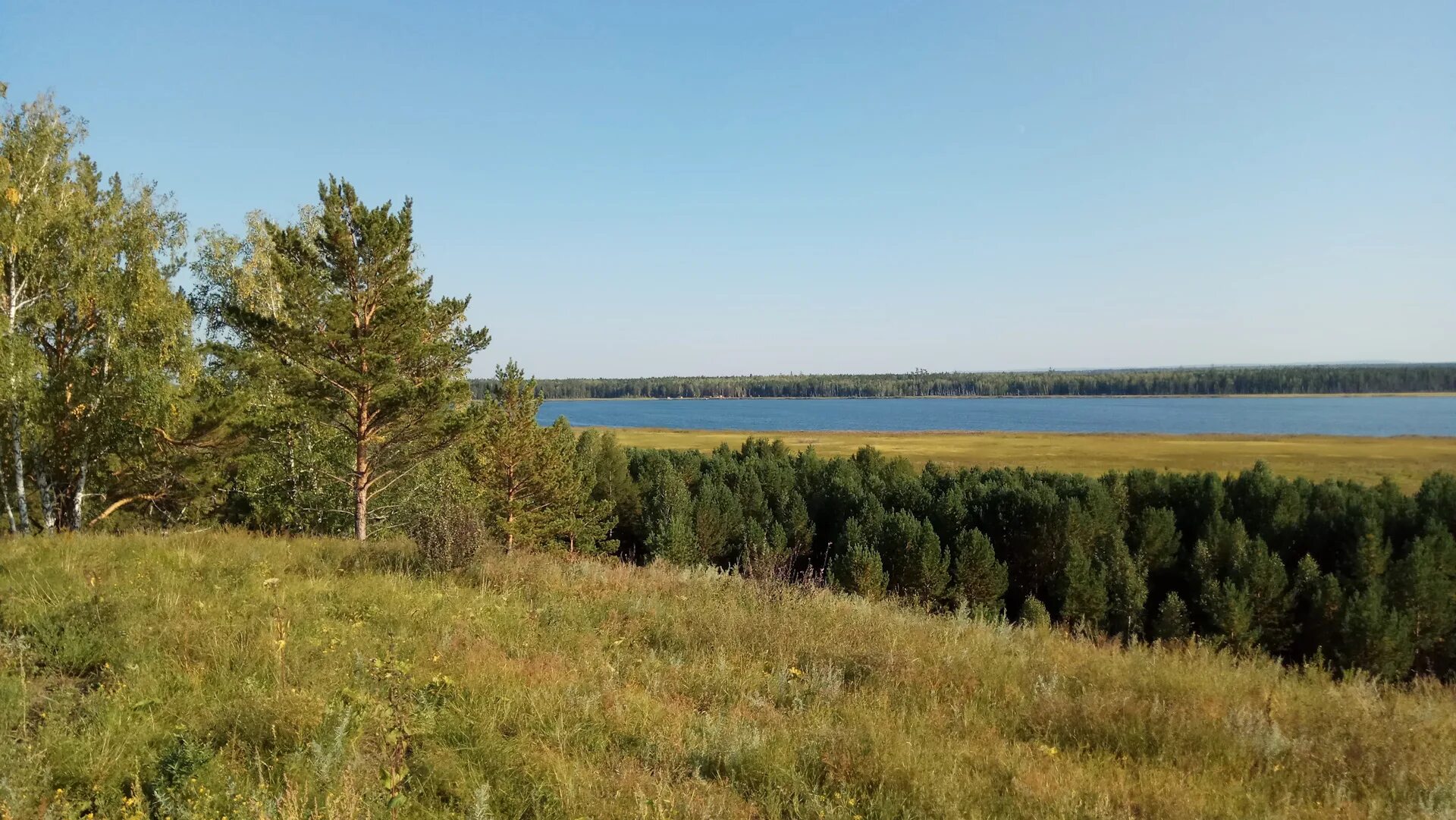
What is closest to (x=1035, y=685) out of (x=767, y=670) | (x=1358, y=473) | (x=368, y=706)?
(x=767, y=670)

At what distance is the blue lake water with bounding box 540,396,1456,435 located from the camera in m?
100

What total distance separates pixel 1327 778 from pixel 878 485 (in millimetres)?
30440

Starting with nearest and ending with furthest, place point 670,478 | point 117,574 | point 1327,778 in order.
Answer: point 1327,778 → point 117,574 → point 670,478

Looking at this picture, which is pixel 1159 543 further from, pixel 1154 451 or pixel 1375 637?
pixel 1154 451

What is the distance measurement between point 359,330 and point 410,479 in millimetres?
7845

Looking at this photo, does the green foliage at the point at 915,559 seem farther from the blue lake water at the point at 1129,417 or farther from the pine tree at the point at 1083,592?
the blue lake water at the point at 1129,417

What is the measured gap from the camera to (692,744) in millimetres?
4230

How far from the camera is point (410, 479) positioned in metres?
21.4

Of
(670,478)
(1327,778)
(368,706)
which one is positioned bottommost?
(670,478)

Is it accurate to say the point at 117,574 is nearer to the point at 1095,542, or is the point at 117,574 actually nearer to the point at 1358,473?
the point at 1095,542

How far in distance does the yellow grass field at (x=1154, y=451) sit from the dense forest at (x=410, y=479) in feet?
88.8

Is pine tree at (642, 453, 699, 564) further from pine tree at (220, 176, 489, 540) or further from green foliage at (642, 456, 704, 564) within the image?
pine tree at (220, 176, 489, 540)

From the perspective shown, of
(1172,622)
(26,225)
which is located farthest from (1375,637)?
(26,225)

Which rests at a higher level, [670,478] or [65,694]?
[65,694]
